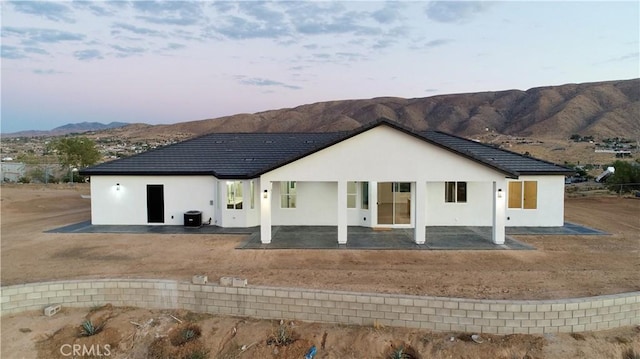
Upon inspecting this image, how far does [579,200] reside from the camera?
21.4m

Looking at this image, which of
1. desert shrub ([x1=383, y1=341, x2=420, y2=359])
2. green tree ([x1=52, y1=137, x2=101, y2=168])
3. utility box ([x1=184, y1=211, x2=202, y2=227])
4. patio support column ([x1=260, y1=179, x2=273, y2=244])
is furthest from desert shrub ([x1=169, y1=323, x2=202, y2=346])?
green tree ([x1=52, y1=137, x2=101, y2=168])

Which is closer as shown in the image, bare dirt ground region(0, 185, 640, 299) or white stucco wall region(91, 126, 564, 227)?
bare dirt ground region(0, 185, 640, 299)

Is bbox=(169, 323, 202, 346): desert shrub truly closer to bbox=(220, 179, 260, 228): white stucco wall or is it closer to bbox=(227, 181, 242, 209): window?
bbox=(220, 179, 260, 228): white stucco wall

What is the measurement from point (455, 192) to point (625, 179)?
15286mm

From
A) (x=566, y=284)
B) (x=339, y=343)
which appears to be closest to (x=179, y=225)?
(x=339, y=343)

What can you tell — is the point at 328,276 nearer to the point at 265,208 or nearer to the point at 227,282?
the point at 227,282

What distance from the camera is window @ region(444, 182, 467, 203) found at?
1485cm

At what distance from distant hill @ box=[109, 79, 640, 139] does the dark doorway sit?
6061 centimetres

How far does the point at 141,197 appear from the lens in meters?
15.3

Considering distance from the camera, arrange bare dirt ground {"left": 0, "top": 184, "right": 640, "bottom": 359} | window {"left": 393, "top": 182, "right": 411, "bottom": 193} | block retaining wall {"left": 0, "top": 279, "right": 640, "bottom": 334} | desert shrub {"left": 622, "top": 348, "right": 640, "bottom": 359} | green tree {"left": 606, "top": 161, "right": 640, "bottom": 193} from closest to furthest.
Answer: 1. desert shrub {"left": 622, "top": 348, "right": 640, "bottom": 359}
2. bare dirt ground {"left": 0, "top": 184, "right": 640, "bottom": 359}
3. block retaining wall {"left": 0, "top": 279, "right": 640, "bottom": 334}
4. window {"left": 393, "top": 182, "right": 411, "bottom": 193}
5. green tree {"left": 606, "top": 161, "right": 640, "bottom": 193}

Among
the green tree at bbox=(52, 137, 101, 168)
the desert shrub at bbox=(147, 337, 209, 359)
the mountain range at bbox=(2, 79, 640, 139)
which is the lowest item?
the desert shrub at bbox=(147, 337, 209, 359)

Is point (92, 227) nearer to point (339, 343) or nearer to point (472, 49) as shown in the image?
point (339, 343)

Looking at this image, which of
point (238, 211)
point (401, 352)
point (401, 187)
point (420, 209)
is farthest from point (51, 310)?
point (401, 187)

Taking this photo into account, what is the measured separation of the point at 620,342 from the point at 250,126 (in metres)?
86.6
